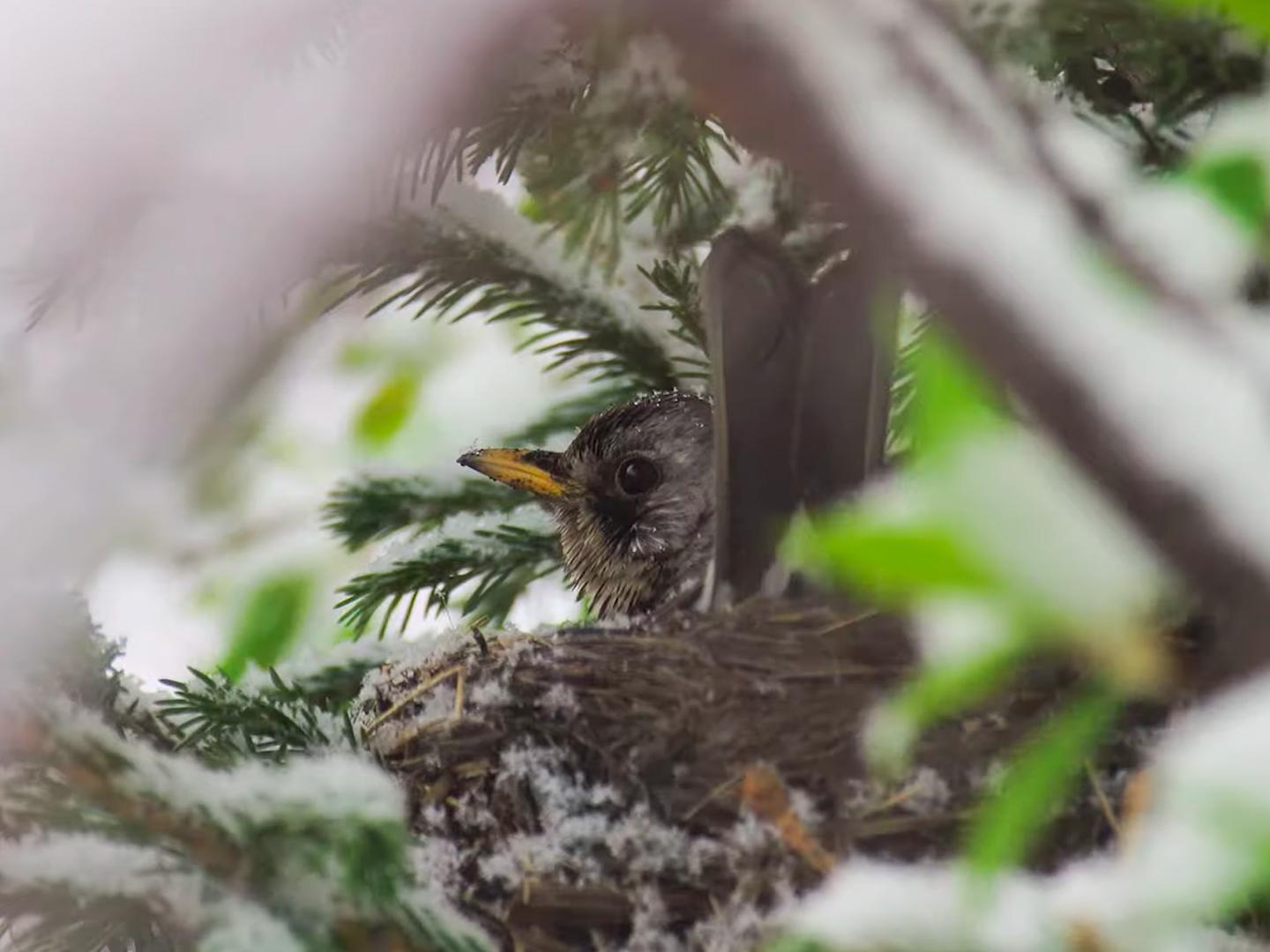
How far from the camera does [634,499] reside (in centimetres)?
266

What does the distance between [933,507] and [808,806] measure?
40.4 inches

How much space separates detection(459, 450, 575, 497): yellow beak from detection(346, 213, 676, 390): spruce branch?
239 millimetres

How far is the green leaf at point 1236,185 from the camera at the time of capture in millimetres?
→ 741

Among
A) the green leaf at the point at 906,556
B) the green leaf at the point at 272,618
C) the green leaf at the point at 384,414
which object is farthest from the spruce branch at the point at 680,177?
the green leaf at the point at 384,414

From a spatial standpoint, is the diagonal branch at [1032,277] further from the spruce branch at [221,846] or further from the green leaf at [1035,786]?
the spruce branch at [221,846]

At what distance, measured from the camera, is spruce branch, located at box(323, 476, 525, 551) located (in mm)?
2291

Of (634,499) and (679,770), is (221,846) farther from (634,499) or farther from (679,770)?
(634,499)

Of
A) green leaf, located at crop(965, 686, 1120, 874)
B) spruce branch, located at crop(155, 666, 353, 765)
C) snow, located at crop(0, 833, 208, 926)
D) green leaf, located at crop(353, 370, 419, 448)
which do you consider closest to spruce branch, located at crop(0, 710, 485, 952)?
snow, located at crop(0, 833, 208, 926)

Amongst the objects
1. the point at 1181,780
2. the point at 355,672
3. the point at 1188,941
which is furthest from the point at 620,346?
the point at 1181,780

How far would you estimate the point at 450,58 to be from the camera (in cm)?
97

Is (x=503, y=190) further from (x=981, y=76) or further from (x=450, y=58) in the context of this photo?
(x=981, y=76)

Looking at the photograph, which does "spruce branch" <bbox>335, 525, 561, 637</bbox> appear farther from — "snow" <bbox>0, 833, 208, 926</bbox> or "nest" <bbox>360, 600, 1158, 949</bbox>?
"snow" <bbox>0, 833, 208, 926</bbox>

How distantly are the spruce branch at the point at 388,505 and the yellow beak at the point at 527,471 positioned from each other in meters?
0.07

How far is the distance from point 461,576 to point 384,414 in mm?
1563
